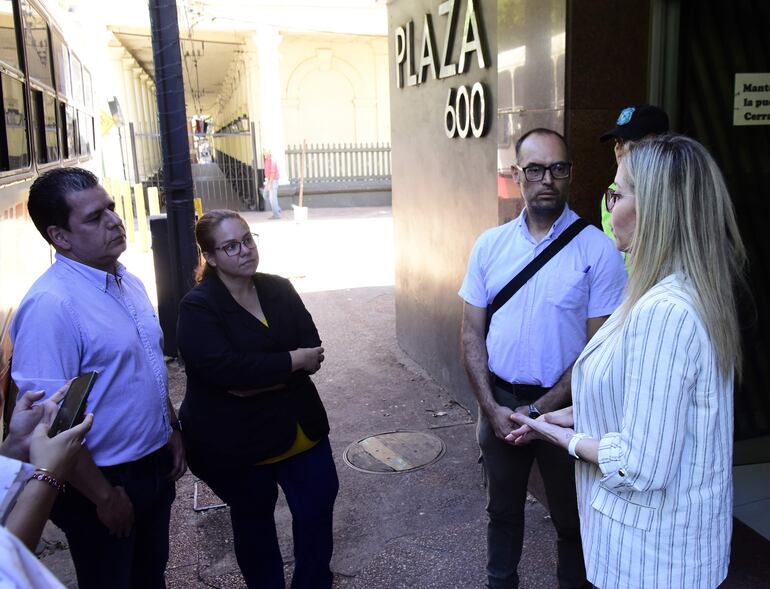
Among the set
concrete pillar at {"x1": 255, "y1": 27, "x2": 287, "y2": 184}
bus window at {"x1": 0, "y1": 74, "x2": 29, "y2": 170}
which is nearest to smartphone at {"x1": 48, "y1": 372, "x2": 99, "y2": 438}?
bus window at {"x1": 0, "y1": 74, "x2": 29, "y2": 170}

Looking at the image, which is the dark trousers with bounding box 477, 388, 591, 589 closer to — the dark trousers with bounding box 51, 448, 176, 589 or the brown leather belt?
the brown leather belt

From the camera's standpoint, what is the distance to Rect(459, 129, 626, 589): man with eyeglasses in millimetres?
2635

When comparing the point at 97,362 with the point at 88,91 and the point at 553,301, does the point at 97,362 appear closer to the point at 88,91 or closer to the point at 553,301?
the point at 553,301

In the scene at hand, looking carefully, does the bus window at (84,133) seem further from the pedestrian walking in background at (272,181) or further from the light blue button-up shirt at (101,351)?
the pedestrian walking in background at (272,181)

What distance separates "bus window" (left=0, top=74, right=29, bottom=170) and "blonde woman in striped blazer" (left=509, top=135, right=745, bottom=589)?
3061 millimetres

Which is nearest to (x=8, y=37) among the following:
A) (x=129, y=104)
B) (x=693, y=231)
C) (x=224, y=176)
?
(x=693, y=231)

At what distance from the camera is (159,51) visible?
5.88 m

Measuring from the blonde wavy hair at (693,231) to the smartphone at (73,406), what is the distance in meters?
1.50

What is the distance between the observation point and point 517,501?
279cm

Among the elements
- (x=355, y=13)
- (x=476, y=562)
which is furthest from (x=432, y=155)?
(x=355, y=13)

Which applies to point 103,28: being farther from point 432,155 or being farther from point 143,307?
point 143,307

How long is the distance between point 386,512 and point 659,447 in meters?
2.49

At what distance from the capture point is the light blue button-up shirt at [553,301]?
2629 millimetres

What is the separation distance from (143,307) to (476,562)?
2061 mm
